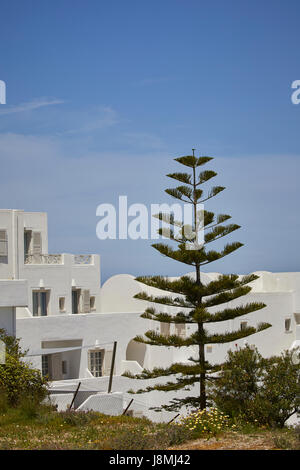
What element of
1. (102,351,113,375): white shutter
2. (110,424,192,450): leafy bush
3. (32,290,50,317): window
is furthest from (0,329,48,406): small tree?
(32,290,50,317): window

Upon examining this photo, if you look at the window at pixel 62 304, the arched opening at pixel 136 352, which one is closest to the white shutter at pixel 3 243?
the window at pixel 62 304

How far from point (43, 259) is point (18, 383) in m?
11.0

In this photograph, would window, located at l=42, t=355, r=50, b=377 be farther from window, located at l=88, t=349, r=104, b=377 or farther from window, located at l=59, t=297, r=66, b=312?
window, located at l=59, t=297, r=66, b=312

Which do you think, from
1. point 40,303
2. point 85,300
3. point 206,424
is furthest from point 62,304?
point 206,424

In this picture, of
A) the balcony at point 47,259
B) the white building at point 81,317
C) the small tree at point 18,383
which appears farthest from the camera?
the balcony at point 47,259

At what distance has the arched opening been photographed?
2834 centimetres

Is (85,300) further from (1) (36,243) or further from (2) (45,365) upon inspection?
(2) (45,365)

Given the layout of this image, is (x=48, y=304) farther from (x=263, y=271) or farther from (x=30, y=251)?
(x=263, y=271)

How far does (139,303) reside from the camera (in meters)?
28.1

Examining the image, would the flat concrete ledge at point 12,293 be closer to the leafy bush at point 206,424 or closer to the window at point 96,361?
the window at point 96,361

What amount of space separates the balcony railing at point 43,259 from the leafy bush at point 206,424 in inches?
605

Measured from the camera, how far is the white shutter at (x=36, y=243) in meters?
28.3

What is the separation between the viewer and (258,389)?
13.8 metres
